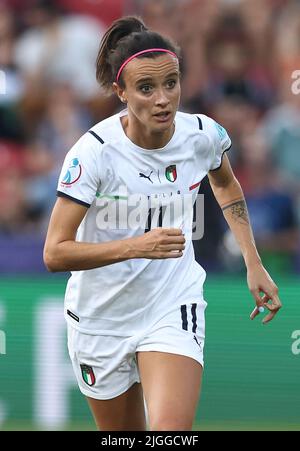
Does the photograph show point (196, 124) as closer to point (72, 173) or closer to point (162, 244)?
point (72, 173)

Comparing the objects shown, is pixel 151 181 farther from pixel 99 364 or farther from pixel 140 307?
pixel 99 364

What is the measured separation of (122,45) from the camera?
4273mm

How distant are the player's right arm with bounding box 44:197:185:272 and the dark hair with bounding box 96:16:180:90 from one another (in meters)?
0.66

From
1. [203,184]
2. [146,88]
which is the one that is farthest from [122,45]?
[203,184]

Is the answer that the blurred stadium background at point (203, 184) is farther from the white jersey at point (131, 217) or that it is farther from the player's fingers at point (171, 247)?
the player's fingers at point (171, 247)

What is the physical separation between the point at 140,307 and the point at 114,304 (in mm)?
120

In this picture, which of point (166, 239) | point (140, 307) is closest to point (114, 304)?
point (140, 307)

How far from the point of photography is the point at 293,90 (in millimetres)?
8102

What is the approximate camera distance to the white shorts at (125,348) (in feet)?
13.9

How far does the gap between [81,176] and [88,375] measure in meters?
0.97

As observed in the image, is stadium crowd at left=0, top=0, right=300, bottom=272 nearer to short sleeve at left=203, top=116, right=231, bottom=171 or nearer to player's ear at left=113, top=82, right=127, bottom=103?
short sleeve at left=203, top=116, right=231, bottom=171

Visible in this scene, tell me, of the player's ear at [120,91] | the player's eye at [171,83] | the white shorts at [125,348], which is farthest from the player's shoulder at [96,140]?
the white shorts at [125,348]

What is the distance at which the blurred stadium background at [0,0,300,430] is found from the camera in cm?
643
